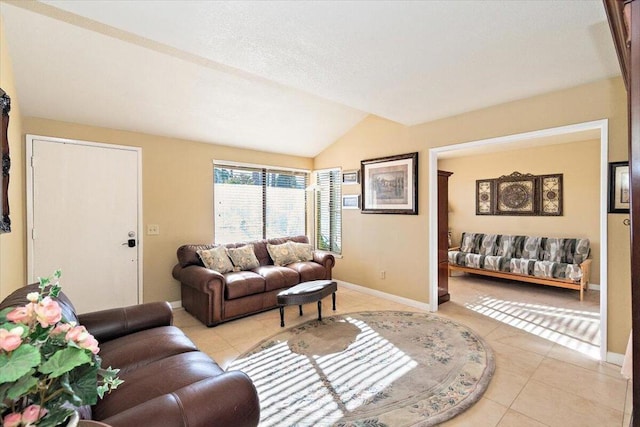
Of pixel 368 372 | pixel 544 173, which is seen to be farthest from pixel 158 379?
pixel 544 173

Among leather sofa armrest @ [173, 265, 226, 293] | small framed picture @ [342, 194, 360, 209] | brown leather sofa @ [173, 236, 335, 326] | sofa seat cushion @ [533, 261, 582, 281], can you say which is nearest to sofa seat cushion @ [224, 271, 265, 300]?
brown leather sofa @ [173, 236, 335, 326]

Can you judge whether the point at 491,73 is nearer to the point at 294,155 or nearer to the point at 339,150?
the point at 339,150

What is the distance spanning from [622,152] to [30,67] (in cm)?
520

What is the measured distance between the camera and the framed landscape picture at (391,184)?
411 cm

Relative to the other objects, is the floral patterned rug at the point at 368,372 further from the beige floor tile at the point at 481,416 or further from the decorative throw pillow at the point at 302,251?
the decorative throw pillow at the point at 302,251

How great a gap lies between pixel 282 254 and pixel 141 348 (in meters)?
2.77

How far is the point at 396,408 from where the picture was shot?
2033 mm

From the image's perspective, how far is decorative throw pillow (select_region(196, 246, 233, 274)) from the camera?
12.6ft

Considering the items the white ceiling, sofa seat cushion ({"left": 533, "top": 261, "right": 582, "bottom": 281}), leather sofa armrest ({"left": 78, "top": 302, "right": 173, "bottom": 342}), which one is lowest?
sofa seat cushion ({"left": 533, "top": 261, "right": 582, "bottom": 281})

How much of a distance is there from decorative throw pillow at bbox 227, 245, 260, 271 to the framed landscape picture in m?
1.88

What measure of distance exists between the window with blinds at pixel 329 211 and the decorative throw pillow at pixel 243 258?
162 centimetres

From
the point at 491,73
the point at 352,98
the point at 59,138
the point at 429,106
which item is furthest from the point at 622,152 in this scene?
the point at 59,138

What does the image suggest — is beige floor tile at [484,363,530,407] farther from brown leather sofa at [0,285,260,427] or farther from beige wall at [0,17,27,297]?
beige wall at [0,17,27,297]

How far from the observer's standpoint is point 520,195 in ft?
18.9
